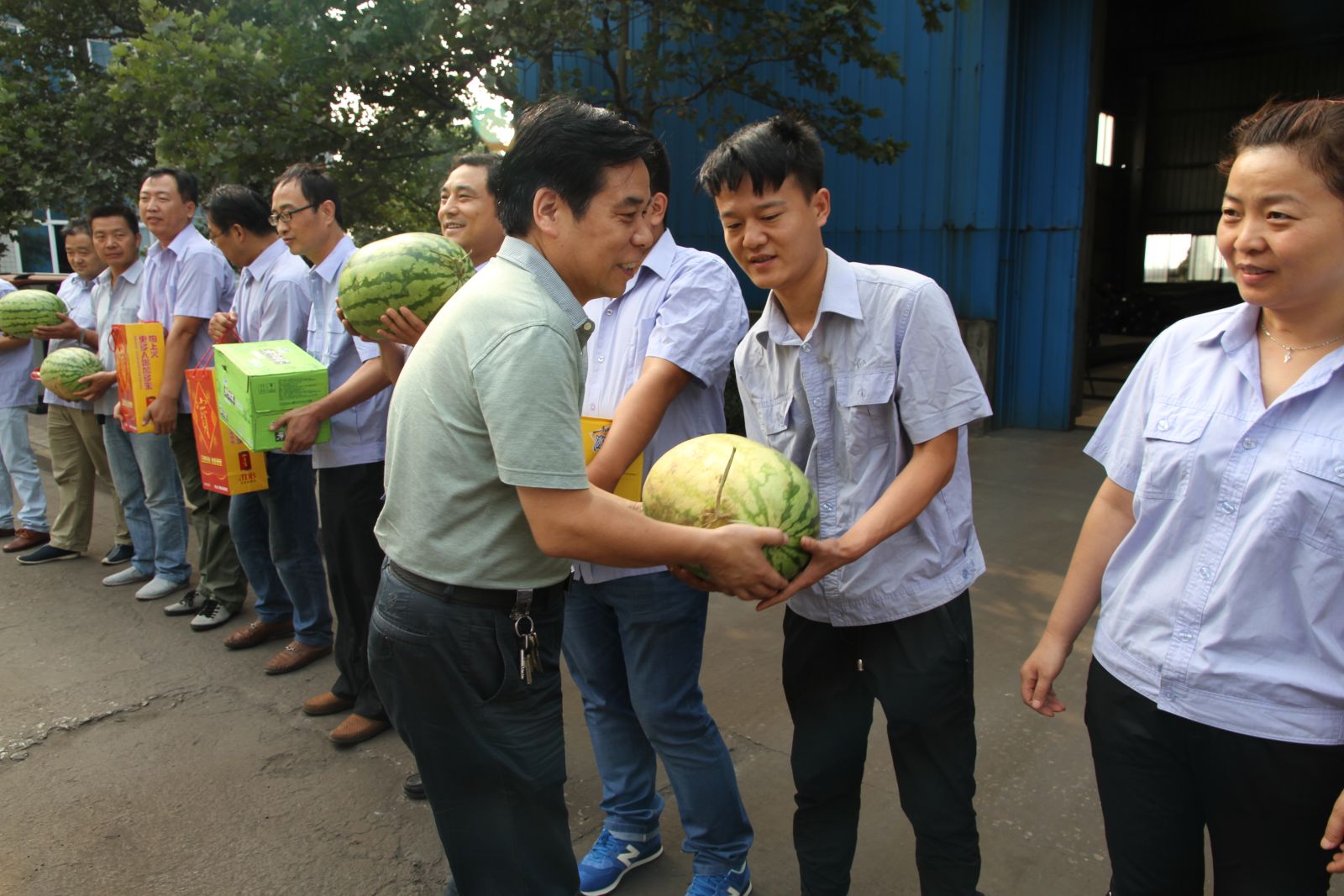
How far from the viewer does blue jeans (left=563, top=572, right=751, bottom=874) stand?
8.50 ft

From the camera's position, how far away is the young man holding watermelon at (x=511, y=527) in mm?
1843

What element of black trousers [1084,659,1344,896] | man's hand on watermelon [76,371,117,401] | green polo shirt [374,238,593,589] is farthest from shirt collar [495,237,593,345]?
man's hand on watermelon [76,371,117,401]

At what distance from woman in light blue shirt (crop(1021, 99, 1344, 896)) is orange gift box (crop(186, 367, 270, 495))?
3.53 m

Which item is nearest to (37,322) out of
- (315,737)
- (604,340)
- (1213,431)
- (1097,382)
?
(315,737)

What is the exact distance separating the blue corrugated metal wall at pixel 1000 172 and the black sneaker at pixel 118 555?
7.10 metres

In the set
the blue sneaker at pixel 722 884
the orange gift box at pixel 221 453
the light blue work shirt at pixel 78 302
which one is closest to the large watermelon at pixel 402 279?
the orange gift box at pixel 221 453

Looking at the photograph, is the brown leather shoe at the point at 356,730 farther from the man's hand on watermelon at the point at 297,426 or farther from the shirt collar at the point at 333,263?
the shirt collar at the point at 333,263

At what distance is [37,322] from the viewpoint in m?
6.03

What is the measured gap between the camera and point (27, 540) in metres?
6.56

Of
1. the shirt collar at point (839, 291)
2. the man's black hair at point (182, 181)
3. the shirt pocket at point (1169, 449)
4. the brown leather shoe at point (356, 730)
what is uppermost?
the man's black hair at point (182, 181)

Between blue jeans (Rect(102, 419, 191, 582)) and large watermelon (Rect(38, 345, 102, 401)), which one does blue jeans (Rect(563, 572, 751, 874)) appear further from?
large watermelon (Rect(38, 345, 102, 401))

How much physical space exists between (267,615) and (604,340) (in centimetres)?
309

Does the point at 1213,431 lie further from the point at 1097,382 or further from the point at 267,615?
the point at 1097,382

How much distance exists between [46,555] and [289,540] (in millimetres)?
3134
